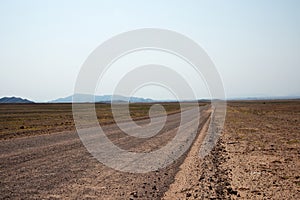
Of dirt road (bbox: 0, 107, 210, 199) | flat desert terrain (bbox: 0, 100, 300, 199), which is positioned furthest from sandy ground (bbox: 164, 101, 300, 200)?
dirt road (bbox: 0, 107, 210, 199)

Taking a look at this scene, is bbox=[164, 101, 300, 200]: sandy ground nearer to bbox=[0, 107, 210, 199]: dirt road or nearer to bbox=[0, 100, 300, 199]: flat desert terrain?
bbox=[0, 100, 300, 199]: flat desert terrain

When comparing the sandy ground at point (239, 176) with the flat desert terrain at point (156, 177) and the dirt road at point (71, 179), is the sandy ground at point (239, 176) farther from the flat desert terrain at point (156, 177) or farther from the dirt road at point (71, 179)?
the dirt road at point (71, 179)

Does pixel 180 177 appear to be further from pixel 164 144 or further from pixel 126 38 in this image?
pixel 126 38

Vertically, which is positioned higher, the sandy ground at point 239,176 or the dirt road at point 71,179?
the dirt road at point 71,179

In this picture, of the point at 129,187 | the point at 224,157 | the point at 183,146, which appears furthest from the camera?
the point at 183,146

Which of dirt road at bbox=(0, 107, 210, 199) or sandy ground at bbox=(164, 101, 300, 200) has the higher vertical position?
dirt road at bbox=(0, 107, 210, 199)

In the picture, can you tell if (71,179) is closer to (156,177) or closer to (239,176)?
(156,177)

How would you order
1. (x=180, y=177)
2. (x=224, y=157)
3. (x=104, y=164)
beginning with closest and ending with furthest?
1. (x=180, y=177)
2. (x=104, y=164)
3. (x=224, y=157)

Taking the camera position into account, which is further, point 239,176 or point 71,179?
point 239,176

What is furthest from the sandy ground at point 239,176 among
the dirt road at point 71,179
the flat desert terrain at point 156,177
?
the dirt road at point 71,179

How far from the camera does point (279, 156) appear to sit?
13523 mm

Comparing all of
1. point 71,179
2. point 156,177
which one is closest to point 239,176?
point 156,177

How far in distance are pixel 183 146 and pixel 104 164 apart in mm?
6079

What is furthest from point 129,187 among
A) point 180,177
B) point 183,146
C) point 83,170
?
point 183,146
